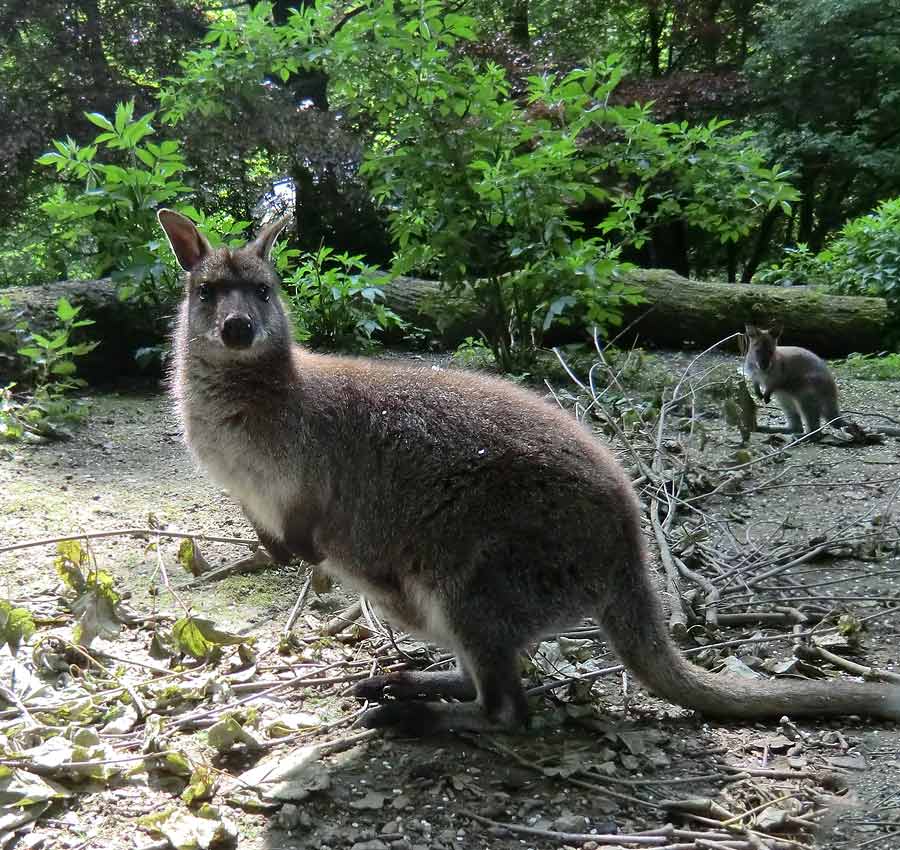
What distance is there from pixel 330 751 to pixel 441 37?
18.0ft

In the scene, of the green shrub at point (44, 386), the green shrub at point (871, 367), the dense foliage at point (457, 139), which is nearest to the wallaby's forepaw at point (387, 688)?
the dense foliage at point (457, 139)

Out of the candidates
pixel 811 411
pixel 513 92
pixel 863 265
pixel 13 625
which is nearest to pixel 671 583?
pixel 13 625

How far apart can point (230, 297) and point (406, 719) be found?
5.44ft

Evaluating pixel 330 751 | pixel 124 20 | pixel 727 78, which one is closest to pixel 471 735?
pixel 330 751

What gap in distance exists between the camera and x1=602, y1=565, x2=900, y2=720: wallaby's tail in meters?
2.93

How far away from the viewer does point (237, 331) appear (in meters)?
3.15

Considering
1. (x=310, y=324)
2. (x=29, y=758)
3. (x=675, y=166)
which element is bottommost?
(x=29, y=758)

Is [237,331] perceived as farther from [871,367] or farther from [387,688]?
[871,367]

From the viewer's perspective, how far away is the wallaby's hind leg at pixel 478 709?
2.84 metres

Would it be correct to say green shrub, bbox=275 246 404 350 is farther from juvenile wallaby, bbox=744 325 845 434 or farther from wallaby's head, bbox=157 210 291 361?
wallaby's head, bbox=157 210 291 361

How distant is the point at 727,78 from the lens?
49.4ft

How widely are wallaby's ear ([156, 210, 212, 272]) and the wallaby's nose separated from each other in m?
0.52

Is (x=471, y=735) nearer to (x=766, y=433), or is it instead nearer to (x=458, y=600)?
(x=458, y=600)

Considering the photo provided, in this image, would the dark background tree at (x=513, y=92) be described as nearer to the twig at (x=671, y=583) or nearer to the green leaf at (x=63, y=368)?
the green leaf at (x=63, y=368)
